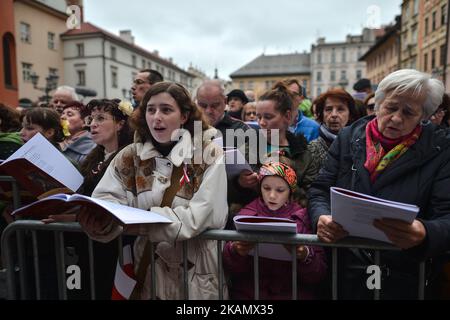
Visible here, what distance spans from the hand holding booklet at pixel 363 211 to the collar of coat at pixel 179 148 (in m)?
0.87

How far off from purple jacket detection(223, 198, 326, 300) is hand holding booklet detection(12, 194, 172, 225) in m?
0.56

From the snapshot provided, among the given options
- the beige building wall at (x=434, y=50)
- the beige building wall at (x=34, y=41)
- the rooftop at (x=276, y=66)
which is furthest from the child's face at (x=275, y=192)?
the rooftop at (x=276, y=66)

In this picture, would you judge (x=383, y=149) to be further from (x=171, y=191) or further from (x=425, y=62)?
(x=425, y=62)

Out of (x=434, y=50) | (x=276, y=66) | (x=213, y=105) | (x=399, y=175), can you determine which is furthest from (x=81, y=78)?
(x=276, y=66)

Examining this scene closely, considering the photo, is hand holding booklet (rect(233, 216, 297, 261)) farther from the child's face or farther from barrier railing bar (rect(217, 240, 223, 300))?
the child's face

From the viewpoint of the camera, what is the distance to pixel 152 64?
4784cm

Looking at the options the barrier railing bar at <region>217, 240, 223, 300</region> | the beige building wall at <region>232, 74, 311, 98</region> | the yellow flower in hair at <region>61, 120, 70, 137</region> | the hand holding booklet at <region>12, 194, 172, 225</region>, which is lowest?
the barrier railing bar at <region>217, 240, 223, 300</region>

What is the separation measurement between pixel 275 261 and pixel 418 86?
4.19 feet

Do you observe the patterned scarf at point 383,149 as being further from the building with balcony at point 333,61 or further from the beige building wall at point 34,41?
the building with balcony at point 333,61

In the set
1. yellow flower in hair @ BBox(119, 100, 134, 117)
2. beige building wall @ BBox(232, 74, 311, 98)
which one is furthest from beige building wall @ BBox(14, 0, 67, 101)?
beige building wall @ BBox(232, 74, 311, 98)

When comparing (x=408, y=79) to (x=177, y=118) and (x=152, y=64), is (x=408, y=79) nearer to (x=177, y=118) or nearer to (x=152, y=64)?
(x=177, y=118)

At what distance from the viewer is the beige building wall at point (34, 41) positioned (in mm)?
25138

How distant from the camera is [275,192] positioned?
2.10m

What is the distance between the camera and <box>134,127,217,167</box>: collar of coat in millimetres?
1906
